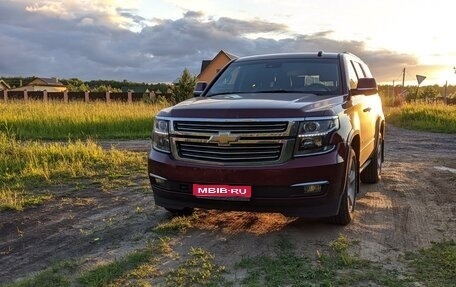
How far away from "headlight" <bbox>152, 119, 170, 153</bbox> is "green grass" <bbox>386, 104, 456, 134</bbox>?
15411mm

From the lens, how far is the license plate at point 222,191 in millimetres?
4387

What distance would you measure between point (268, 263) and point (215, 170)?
960 millimetres

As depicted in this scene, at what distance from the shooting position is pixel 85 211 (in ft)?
19.3

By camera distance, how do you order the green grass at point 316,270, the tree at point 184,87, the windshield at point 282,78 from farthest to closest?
1. the tree at point 184,87
2. the windshield at point 282,78
3. the green grass at point 316,270

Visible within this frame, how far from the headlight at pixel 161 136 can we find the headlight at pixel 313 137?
1.28 metres

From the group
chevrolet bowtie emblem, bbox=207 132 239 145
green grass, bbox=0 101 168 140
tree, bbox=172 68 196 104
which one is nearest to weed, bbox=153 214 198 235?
chevrolet bowtie emblem, bbox=207 132 239 145

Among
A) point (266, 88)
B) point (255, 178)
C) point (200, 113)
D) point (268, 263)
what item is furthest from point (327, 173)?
point (266, 88)

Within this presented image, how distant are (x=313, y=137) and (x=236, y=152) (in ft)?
2.27

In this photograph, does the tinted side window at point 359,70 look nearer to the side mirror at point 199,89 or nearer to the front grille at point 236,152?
the side mirror at point 199,89

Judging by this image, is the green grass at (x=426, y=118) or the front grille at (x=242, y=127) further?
the green grass at (x=426, y=118)

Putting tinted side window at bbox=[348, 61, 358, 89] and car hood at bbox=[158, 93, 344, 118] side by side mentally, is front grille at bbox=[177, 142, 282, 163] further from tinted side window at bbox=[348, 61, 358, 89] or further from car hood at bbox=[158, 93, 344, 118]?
tinted side window at bbox=[348, 61, 358, 89]

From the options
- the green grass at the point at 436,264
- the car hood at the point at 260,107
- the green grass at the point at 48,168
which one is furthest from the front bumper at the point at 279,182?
the green grass at the point at 48,168

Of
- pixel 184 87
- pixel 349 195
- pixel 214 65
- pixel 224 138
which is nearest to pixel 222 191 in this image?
pixel 224 138

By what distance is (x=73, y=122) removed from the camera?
58.0 ft
